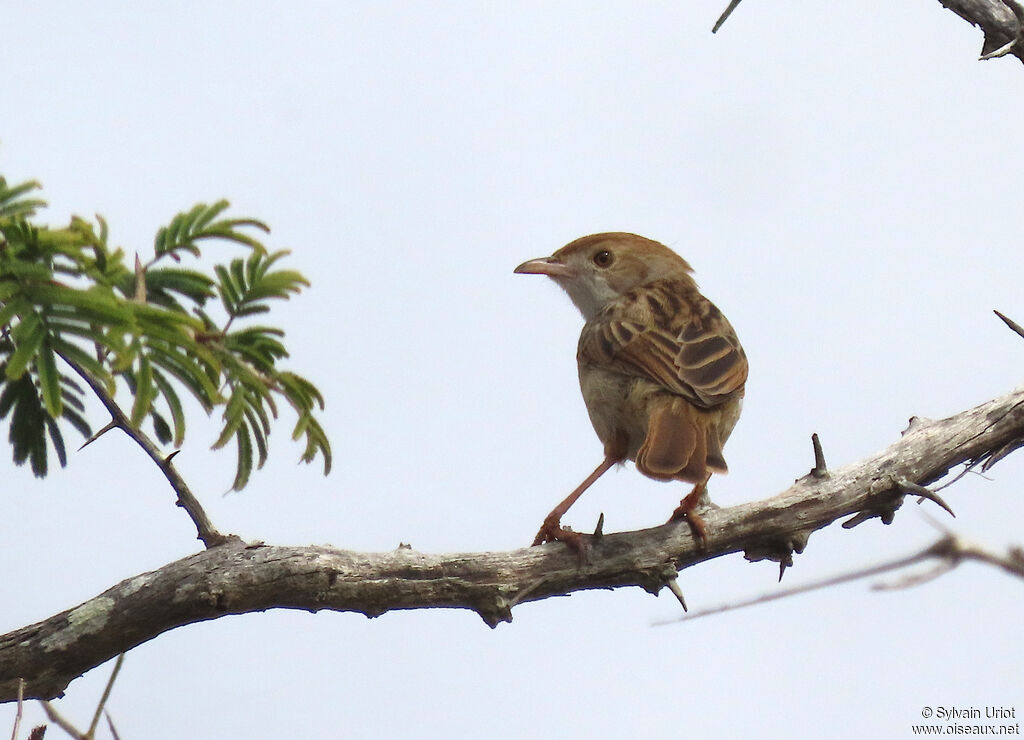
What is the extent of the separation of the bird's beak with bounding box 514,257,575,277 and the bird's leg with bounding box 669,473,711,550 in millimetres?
2530

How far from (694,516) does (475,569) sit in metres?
1.14

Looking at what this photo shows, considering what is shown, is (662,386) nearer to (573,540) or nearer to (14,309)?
(573,540)

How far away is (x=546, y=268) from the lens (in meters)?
7.46

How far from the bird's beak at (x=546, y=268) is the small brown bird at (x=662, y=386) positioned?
448mm

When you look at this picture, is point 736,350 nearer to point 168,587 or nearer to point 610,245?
point 610,245

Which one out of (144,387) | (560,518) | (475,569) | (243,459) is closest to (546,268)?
(560,518)

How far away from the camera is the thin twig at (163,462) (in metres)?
3.24

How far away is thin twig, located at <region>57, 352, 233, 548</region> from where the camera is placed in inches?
128

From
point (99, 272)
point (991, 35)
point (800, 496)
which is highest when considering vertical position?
point (991, 35)

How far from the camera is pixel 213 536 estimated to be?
12.6 ft

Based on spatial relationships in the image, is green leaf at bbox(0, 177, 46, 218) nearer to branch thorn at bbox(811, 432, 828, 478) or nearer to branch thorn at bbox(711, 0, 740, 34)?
branch thorn at bbox(711, 0, 740, 34)

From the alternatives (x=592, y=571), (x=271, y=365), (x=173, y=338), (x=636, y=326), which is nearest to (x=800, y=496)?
(x=592, y=571)

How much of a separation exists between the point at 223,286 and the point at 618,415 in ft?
8.95

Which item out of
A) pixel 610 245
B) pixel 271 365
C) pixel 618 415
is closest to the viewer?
pixel 271 365
